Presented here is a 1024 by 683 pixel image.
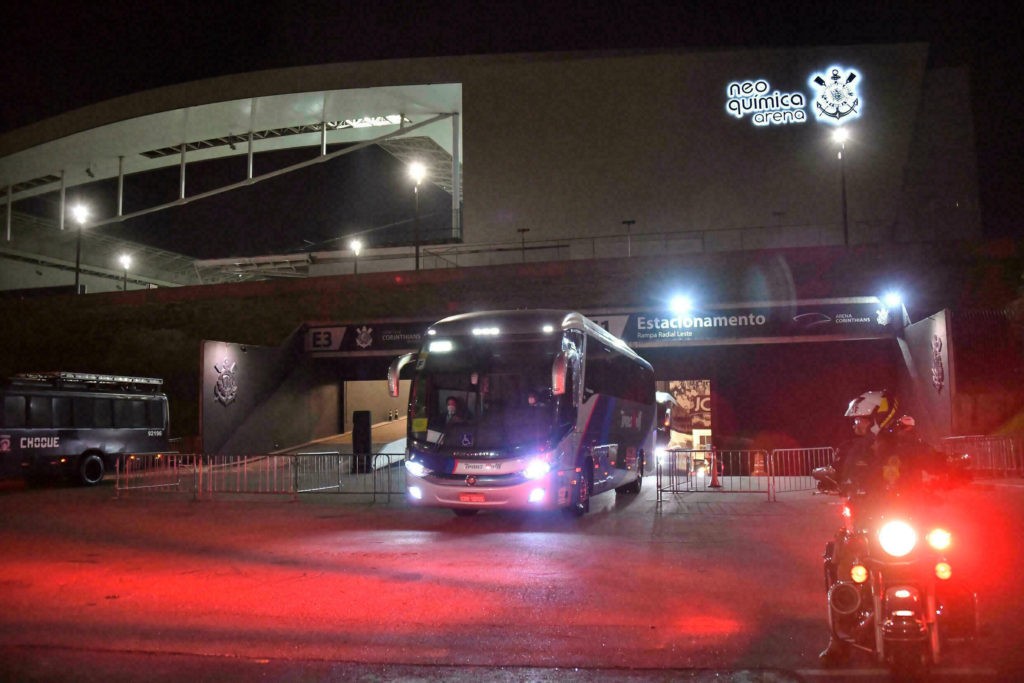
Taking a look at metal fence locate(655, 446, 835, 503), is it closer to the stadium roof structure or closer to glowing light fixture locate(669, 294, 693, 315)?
glowing light fixture locate(669, 294, 693, 315)

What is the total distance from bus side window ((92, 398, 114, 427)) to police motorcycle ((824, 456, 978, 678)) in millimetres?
20435

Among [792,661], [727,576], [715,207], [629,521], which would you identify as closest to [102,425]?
[629,521]

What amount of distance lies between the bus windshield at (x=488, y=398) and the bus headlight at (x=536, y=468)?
28 cm

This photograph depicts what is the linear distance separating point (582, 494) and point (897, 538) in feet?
29.1

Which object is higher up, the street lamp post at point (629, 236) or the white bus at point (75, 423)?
the street lamp post at point (629, 236)

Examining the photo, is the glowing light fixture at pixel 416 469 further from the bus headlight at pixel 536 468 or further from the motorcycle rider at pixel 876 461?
the motorcycle rider at pixel 876 461

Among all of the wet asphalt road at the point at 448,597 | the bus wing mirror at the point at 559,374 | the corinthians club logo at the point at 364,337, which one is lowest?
the wet asphalt road at the point at 448,597

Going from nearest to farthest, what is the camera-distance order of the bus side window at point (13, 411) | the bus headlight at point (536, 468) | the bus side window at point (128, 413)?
the bus headlight at point (536, 468) < the bus side window at point (13, 411) < the bus side window at point (128, 413)

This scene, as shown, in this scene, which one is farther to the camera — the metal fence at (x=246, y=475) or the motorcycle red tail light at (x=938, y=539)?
the metal fence at (x=246, y=475)

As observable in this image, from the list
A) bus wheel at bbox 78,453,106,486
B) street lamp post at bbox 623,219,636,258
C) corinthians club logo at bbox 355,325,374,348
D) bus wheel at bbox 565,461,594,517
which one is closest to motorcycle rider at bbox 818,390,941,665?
bus wheel at bbox 565,461,594,517

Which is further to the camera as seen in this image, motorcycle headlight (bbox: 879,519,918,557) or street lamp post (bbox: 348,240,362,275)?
street lamp post (bbox: 348,240,362,275)

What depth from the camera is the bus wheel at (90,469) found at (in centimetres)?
2053

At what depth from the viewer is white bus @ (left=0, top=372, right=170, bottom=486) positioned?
747 inches

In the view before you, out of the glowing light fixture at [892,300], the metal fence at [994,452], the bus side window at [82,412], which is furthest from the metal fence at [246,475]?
the glowing light fixture at [892,300]
